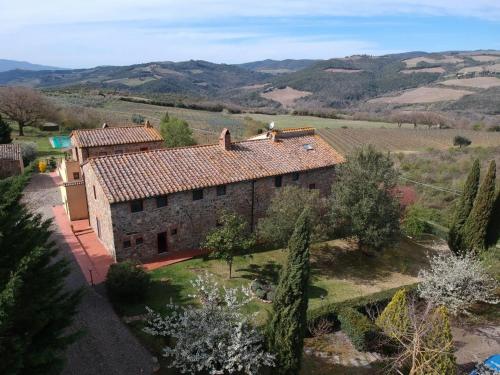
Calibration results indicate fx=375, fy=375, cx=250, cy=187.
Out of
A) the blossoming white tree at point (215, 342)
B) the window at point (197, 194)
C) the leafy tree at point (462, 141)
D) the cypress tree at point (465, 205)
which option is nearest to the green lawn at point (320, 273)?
the cypress tree at point (465, 205)

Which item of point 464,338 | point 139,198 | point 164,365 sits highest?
point 139,198

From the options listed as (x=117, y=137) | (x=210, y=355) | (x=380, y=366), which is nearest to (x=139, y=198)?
(x=210, y=355)

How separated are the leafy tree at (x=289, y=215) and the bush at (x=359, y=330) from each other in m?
5.15

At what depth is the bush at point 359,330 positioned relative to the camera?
16656mm

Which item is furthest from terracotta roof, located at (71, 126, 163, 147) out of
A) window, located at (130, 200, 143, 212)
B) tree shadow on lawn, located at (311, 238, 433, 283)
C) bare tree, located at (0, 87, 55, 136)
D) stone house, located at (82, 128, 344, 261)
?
bare tree, located at (0, 87, 55, 136)

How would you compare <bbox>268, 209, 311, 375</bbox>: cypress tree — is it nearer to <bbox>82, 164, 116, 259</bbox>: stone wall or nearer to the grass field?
<bbox>82, 164, 116, 259</bbox>: stone wall

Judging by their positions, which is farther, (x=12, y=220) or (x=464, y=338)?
(x=464, y=338)

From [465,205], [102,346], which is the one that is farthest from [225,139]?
[465,205]

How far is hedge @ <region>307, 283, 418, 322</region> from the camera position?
17.5 meters

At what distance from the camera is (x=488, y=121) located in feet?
244

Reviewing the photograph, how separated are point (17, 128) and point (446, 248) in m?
62.9

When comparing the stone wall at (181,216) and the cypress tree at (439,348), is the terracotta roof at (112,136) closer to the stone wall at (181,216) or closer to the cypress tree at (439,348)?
the stone wall at (181,216)

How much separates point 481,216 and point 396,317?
35.7 ft

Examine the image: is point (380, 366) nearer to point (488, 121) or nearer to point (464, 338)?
point (464, 338)
